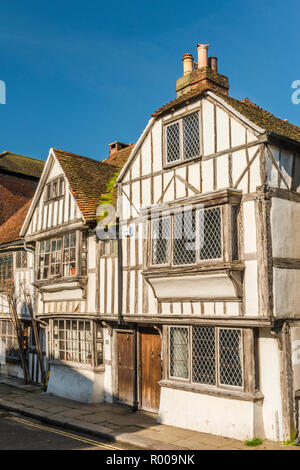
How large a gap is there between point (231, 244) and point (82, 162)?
8.78m

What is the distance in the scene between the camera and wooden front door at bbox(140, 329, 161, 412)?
41.2 ft

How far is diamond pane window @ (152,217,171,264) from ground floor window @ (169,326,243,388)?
1801 mm

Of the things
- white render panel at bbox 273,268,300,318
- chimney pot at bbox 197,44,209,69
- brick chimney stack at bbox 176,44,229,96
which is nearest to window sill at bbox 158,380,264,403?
white render panel at bbox 273,268,300,318

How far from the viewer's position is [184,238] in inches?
433

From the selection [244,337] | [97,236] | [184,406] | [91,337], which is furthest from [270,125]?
[91,337]

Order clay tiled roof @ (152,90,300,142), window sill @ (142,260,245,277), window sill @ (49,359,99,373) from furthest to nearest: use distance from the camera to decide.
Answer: window sill @ (49,359,99,373) → clay tiled roof @ (152,90,300,142) → window sill @ (142,260,245,277)

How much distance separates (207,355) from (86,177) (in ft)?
26.7

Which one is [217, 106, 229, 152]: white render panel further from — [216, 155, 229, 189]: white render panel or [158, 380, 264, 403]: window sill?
[158, 380, 264, 403]: window sill

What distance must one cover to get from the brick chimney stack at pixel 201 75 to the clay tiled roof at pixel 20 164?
46.7ft

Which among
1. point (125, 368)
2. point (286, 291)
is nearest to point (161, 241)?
point (286, 291)

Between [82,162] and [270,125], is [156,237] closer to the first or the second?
[270,125]

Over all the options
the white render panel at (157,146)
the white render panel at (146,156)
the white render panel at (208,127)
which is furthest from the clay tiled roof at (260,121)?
the white render panel at (146,156)
